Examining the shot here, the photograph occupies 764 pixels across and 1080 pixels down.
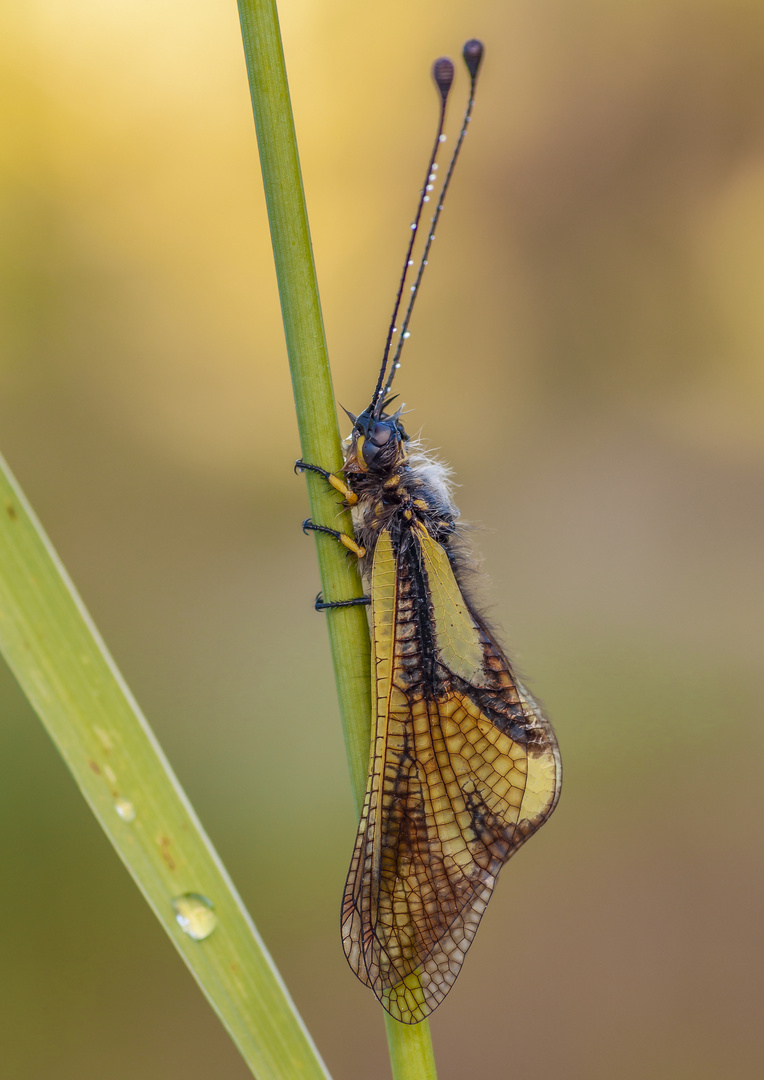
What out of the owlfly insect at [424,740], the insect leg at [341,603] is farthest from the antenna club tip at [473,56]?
the insect leg at [341,603]

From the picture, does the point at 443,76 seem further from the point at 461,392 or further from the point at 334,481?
the point at 461,392

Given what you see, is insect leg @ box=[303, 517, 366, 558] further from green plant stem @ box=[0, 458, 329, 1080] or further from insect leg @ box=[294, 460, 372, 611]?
green plant stem @ box=[0, 458, 329, 1080]

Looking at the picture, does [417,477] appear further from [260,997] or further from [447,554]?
[260,997]

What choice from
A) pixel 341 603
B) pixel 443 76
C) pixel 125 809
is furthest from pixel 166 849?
pixel 443 76

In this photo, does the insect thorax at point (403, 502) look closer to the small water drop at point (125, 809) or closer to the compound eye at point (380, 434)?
the compound eye at point (380, 434)

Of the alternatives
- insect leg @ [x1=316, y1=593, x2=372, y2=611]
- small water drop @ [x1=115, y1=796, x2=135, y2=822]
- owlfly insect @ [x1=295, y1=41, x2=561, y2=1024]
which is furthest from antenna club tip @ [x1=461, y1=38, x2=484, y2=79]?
small water drop @ [x1=115, y1=796, x2=135, y2=822]

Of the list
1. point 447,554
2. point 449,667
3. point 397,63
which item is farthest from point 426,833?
point 397,63

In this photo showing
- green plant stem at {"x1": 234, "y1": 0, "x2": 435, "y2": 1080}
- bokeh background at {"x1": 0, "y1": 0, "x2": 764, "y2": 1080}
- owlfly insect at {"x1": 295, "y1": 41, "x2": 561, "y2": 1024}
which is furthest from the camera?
bokeh background at {"x1": 0, "y1": 0, "x2": 764, "y2": 1080}
